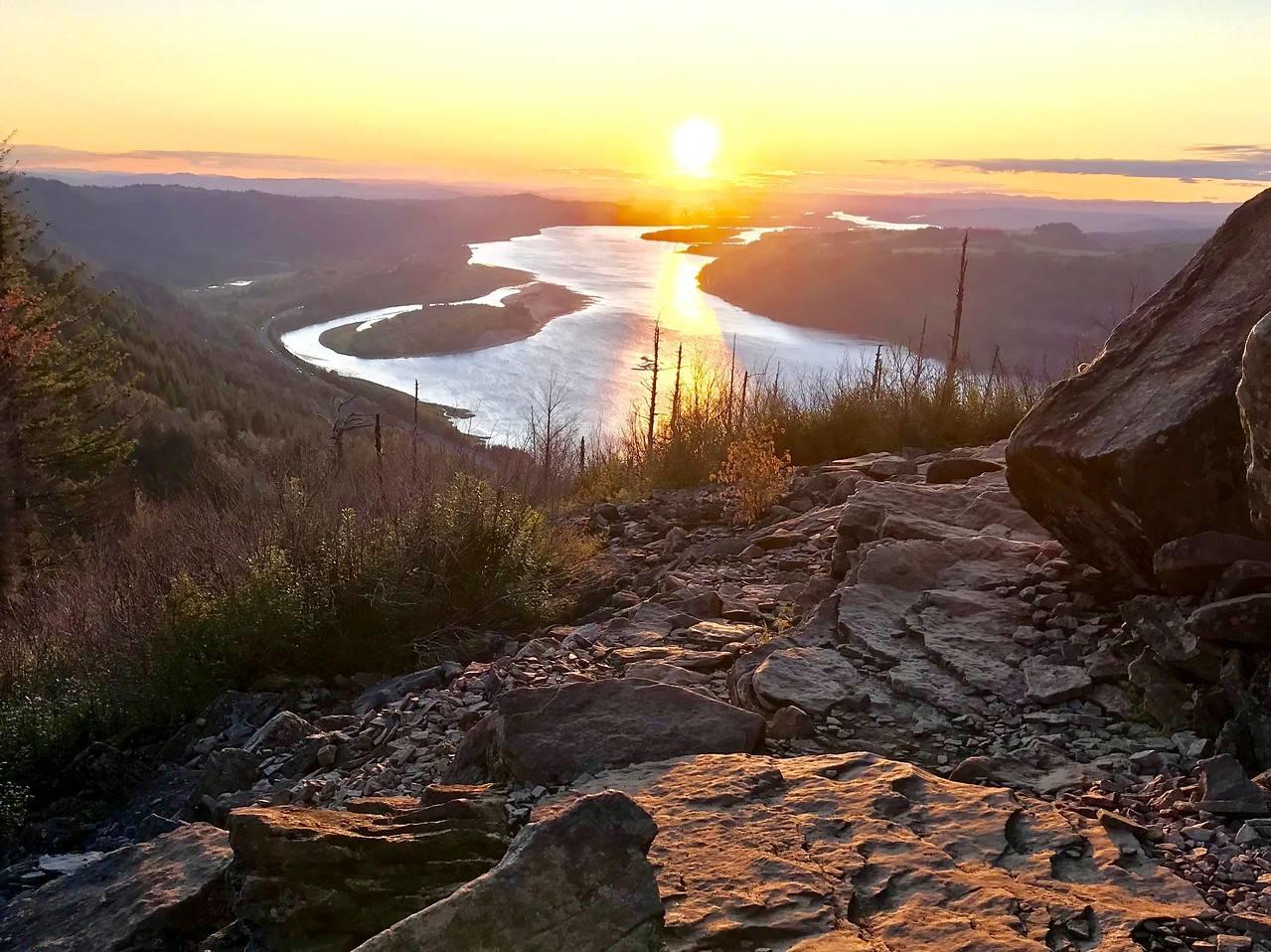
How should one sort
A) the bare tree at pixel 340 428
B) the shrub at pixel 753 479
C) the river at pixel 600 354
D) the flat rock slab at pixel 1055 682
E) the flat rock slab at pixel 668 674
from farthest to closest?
the river at pixel 600 354 < the bare tree at pixel 340 428 < the shrub at pixel 753 479 < the flat rock slab at pixel 668 674 < the flat rock slab at pixel 1055 682

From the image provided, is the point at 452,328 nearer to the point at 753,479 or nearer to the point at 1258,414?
the point at 753,479

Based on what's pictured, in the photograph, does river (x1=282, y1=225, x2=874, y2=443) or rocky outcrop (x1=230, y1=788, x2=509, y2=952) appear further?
river (x1=282, y1=225, x2=874, y2=443)

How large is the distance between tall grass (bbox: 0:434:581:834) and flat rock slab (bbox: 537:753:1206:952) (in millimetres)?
3496

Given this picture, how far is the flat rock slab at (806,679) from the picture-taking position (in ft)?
13.7

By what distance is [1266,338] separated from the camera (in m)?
3.41

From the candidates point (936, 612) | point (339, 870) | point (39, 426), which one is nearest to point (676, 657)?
point (936, 612)

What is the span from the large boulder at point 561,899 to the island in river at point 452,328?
82985mm

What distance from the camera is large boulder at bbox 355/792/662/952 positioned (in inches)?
84.0

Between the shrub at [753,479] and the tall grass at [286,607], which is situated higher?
the shrub at [753,479]

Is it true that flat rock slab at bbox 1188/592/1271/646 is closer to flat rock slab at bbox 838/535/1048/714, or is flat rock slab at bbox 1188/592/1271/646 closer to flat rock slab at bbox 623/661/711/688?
flat rock slab at bbox 838/535/1048/714

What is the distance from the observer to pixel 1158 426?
422cm

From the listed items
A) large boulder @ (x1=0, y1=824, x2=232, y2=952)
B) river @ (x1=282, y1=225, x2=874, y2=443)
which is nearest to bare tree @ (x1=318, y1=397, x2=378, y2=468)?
river @ (x1=282, y1=225, x2=874, y2=443)

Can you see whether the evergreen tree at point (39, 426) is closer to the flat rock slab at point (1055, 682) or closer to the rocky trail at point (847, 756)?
the rocky trail at point (847, 756)

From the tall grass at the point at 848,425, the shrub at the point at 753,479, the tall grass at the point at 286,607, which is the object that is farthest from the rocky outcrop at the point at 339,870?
the tall grass at the point at 848,425
